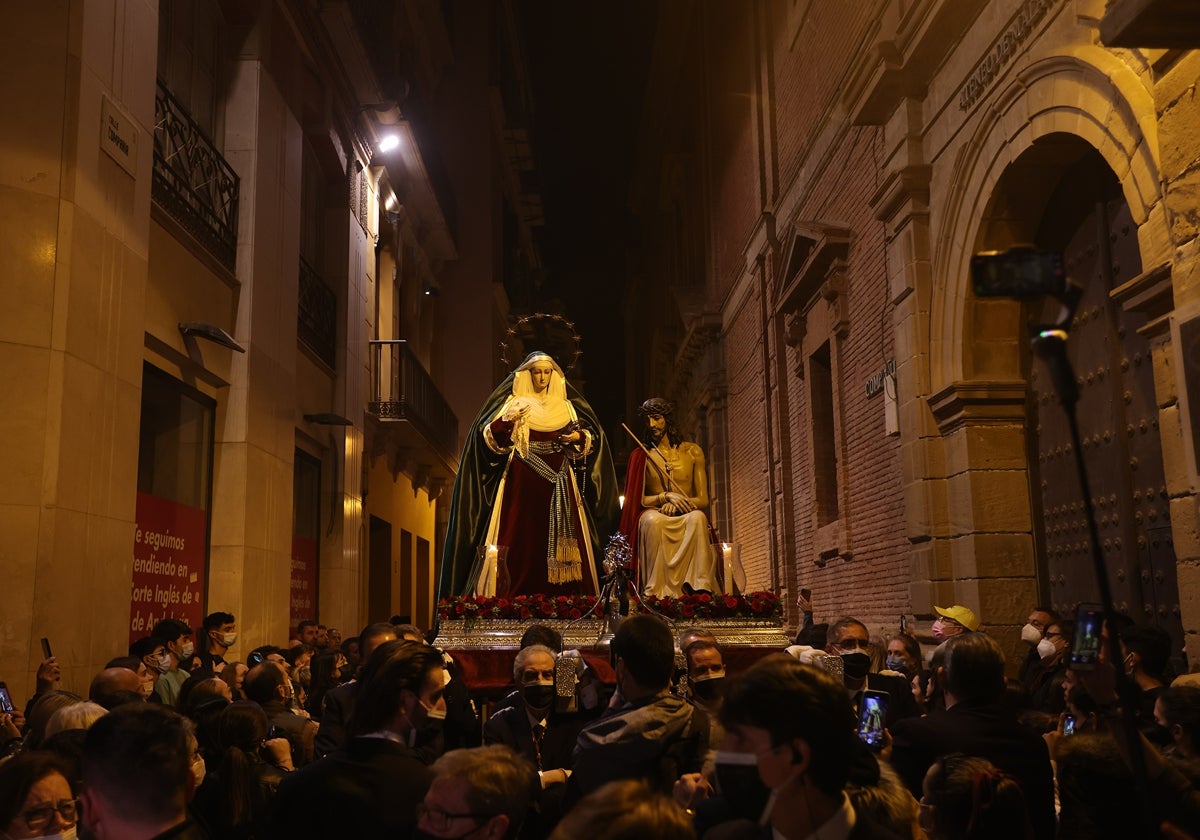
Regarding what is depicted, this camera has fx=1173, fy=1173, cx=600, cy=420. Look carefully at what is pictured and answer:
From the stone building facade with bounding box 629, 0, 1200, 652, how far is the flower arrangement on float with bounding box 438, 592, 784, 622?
1810 mm

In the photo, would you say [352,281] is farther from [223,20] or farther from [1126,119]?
[1126,119]

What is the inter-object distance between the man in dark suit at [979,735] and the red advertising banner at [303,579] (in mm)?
11386

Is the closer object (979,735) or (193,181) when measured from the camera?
(979,735)

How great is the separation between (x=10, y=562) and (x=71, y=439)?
884 millimetres

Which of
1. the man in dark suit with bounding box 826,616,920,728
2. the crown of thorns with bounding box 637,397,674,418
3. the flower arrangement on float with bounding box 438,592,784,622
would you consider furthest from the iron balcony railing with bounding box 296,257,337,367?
the man in dark suit with bounding box 826,616,920,728

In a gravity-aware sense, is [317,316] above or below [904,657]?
above

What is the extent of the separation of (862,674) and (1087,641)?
2923 millimetres

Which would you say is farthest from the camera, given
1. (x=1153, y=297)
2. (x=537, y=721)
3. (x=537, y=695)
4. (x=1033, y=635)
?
(x=1033, y=635)

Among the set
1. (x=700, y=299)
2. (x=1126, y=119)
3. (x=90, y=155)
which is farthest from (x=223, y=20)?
(x=700, y=299)

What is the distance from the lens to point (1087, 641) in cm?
294

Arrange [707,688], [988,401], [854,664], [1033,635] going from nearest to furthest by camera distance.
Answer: [707,688], [854,664], [1033,635], [988,401]

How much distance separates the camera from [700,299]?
85.4ft

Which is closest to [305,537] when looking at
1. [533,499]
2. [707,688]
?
[533,499]

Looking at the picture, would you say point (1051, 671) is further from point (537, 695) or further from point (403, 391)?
point (403, 391)
